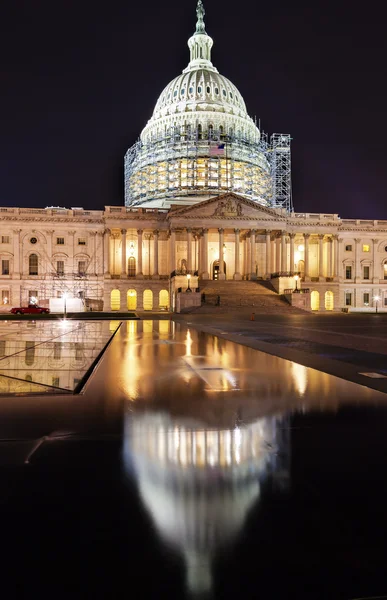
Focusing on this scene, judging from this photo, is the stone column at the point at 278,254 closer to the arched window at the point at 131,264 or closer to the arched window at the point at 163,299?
the arched window at the point at 163,299

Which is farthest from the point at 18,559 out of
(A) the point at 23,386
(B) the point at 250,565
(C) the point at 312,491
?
(A) the point at 23,386

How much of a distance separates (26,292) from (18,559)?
263ft

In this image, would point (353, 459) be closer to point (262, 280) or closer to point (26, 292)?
point (262, 280)

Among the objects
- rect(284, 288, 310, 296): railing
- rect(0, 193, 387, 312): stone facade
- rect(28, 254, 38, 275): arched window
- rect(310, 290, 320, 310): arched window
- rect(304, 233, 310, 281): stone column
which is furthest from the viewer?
rect(304, 233, 310, 281): stone column

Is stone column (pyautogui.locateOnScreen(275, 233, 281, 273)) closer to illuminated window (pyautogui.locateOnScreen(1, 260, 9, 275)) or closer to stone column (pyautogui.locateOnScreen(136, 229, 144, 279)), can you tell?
stone column (pyautogui.locateOnScreen(136, 229, 144, 279))

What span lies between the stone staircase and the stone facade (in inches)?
244

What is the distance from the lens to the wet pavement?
256cm

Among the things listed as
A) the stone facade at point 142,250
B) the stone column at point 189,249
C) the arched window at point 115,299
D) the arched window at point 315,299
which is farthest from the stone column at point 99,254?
the arched window at point 315,299

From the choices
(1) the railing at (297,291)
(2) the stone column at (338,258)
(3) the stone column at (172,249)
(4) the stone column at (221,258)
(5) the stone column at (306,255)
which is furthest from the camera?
(2) the stone column at (338,258)

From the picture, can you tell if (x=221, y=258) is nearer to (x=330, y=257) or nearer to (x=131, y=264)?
(x=131, y=264)

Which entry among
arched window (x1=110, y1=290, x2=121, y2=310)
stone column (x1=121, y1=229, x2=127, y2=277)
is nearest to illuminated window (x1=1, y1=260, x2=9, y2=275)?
arched window (x1=110, y1=290, x2=121, y2=310)

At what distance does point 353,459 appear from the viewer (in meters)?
4.38

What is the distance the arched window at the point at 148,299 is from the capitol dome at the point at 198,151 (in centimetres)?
2031

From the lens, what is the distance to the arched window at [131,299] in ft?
251
